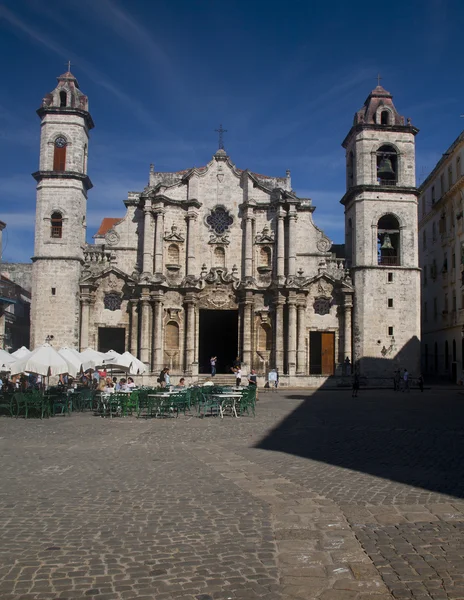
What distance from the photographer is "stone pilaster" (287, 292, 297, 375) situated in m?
35.8

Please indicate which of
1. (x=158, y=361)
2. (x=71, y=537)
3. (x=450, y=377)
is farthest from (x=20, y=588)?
(x=450, y=377)

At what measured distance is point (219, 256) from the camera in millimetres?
38500

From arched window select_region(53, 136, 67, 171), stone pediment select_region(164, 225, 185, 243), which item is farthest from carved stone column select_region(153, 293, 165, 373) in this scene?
arched window select_region(53, 136, 67, 171)

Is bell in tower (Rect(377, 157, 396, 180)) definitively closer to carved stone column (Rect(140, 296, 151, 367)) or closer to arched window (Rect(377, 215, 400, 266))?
arched window (Rect(377, 215, 400, 266))

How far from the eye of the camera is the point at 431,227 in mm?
48594

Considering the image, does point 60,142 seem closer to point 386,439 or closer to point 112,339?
point 112,339

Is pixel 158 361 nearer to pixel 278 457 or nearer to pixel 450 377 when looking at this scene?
pixel 450 377

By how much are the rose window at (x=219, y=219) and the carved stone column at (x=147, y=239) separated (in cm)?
388

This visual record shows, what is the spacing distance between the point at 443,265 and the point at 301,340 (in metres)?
15.3

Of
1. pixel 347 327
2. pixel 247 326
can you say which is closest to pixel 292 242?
pixel 247 326

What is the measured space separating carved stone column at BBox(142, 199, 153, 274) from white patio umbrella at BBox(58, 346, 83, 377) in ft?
45.3

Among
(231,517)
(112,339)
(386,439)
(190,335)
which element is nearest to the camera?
(231,517)

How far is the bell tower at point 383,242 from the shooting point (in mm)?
35875

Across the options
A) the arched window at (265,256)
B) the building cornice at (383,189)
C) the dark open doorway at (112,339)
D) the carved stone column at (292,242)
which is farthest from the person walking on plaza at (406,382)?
the dark open doorway at (112,339)
